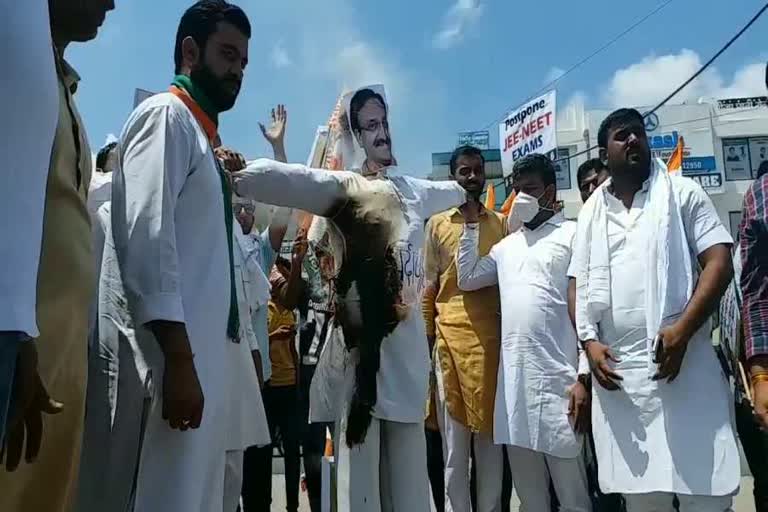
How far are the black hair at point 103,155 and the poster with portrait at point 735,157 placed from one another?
4024 cm

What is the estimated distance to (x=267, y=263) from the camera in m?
4.93

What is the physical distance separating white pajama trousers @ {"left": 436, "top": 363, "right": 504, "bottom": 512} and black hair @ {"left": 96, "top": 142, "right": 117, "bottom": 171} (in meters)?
2.21

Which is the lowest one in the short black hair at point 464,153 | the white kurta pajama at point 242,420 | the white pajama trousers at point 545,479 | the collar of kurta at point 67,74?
the white pajama trousers at point 545,479

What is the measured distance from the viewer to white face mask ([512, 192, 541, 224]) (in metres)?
4.12

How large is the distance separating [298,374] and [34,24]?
4024mm

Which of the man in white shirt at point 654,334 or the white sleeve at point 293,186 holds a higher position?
the white sleeve at point 293,186

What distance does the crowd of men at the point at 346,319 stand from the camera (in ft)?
5.47

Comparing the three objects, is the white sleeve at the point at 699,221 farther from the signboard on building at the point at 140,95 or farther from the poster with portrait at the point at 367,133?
the signboard on building at the point at 140,95

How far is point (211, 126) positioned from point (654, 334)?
6.12 feet

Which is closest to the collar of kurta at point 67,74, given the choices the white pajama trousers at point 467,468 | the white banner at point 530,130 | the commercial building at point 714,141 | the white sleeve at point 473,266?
the white sleeve at point 473,266

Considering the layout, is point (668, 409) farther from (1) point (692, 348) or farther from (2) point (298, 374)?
(2) point (298, 374)

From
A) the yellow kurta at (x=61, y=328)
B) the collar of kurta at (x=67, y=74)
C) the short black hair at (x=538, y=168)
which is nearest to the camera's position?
the yellow kurta at (x=61, y=328)

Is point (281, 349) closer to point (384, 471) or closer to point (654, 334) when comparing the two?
point (384, 471)

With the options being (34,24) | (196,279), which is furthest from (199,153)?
(34,24)
